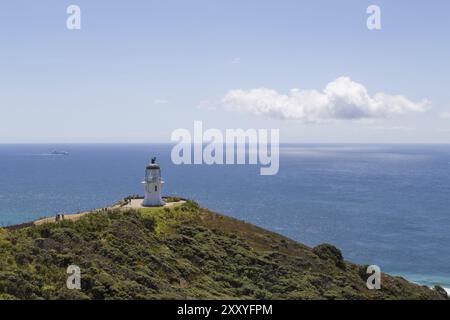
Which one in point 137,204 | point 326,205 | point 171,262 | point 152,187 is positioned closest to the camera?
point 171,262

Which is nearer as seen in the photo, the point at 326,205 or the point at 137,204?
the point at 137,204

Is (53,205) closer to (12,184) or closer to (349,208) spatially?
(12,184)

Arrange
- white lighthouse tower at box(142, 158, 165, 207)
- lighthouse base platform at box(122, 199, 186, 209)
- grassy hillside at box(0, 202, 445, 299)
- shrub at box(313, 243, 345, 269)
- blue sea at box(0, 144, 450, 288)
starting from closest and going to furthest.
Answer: grassy hillside at box(0, 202, 445, 299) < shrub at box(313, 243, 345, 269) < lighthouse base platform at box(122, 199, 186, 209) < white lighthouse tower at box(142, 158, 165, 207) < blue sea at box(0, 144, 450, 288)

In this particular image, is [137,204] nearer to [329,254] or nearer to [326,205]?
[329,254]

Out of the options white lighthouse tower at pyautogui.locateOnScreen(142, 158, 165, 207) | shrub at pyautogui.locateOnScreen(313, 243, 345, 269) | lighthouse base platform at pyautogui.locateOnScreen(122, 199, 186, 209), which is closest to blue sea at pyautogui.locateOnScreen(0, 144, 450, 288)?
shrub at pyautogui.locateOnScreen(313, 243, 345, 269)

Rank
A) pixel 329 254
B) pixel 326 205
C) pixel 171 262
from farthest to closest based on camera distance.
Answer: pixel 326 205 < pixel 329 254 < pixel 171 262

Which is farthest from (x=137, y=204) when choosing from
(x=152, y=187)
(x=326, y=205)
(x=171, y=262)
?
(x=326, y=205)

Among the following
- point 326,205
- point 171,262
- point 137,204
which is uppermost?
point 137,204

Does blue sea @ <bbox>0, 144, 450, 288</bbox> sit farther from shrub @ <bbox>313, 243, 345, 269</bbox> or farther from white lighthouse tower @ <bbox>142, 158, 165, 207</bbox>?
white lighthouse tower @ <bbox>142, 158, 165, 207</bbox>
